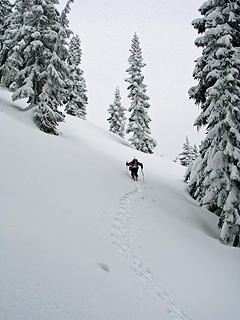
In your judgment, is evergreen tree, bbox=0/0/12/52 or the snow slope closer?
the snow slope

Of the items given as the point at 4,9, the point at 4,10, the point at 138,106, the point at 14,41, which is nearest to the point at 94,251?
the point at 14,41

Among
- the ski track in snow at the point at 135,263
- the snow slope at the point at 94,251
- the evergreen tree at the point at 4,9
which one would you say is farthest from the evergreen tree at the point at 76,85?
the ski track in snow at the point at 135,263

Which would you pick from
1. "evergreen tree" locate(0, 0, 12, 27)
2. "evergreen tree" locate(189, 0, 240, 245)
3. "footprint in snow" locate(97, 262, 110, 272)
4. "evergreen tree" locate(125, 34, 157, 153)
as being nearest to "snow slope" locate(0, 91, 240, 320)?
"footprint in snow" locate(97, 262, 110, 272)

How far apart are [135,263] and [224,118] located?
8.76 m

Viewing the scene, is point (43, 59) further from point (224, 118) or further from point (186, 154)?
point (186, 154)

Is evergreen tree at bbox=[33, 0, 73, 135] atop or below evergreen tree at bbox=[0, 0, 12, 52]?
below

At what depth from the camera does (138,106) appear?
33656 millimetres

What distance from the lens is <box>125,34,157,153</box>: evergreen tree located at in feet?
110

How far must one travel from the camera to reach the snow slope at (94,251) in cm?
342

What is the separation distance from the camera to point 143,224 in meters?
8.98

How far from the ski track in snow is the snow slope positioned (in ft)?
0.10

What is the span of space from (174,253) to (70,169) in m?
6.49

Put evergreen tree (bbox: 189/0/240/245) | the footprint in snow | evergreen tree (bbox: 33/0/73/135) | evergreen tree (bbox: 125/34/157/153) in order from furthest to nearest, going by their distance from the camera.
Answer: evergreen tree (bbox: 125/34/157/153)
evergreen tree (bbox: 33/0/73/135)
evergreen tree (bbox: 189/0/240/245)
the footprint in snow

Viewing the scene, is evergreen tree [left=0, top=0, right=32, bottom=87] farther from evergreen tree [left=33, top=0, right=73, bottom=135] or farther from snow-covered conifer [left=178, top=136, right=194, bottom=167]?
snow-covered conifer [left=178, top=136, right=194, bottom=167]
